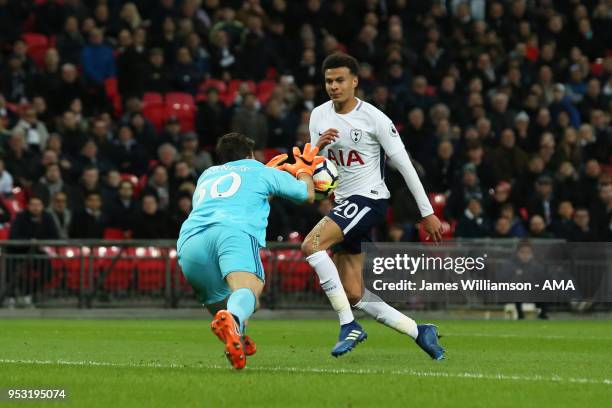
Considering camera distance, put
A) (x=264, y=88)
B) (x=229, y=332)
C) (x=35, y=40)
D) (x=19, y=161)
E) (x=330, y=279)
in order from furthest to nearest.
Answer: (x=264, y=88)
(x=35, y=40)
(x=19, y=161)
(x=330, y=279)
(x=229, y=332)

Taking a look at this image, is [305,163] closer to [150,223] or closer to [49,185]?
[49,185]

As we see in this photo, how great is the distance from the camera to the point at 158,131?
24.2 m

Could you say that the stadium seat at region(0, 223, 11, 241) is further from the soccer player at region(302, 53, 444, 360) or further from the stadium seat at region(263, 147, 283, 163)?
the soccer player at region(302, 53, 444, 360)

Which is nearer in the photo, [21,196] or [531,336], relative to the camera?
[531,336]

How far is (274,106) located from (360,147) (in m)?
12.9

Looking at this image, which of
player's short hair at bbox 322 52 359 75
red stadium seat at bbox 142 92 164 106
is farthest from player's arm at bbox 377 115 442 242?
red stadium seat at bbox 142 92 164 106

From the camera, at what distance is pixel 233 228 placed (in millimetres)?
9523

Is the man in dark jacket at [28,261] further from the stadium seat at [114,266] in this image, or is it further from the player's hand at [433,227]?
the player's hand at [433,227]

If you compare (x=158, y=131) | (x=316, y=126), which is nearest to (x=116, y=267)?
(x=158, y=131)

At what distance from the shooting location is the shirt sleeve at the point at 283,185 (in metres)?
9.84

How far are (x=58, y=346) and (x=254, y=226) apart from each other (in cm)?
382

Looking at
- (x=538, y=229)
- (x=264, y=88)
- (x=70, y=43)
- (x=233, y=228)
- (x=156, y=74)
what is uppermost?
(x=70, y=43)

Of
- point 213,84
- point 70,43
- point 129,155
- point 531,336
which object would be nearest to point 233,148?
point 531,336

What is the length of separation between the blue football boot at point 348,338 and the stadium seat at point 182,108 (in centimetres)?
1381
